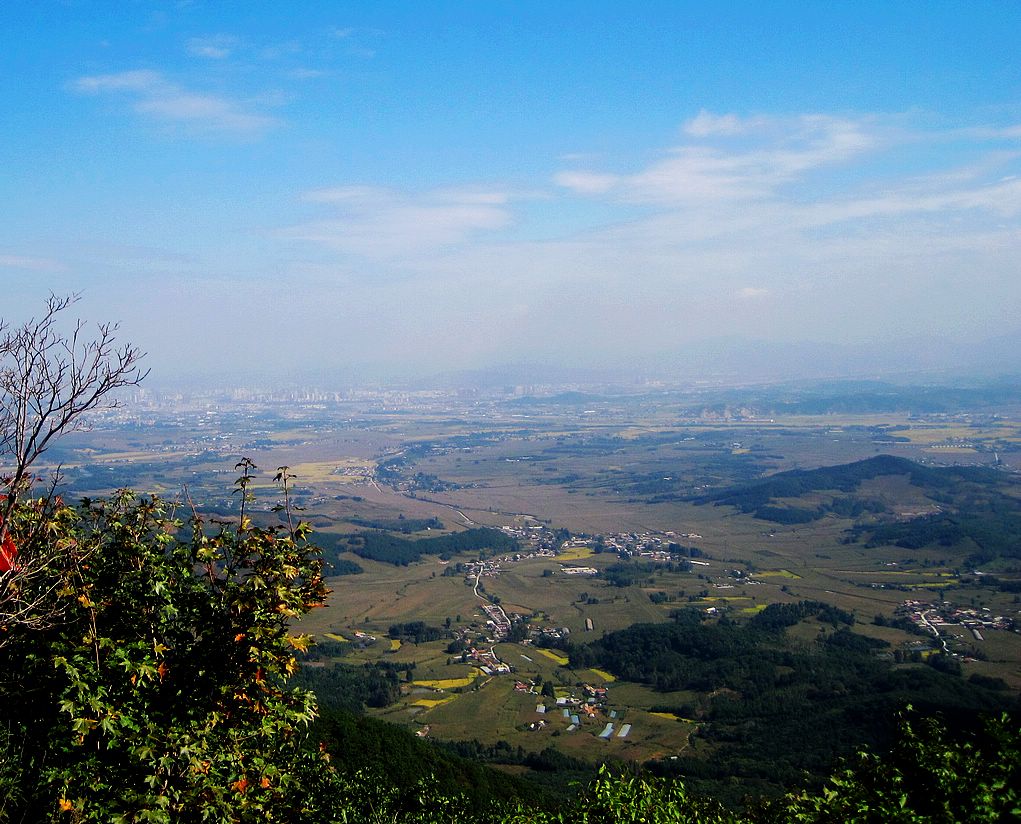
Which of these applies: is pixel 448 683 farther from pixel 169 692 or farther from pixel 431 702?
pixel 169 692

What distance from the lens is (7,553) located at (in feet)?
24.1

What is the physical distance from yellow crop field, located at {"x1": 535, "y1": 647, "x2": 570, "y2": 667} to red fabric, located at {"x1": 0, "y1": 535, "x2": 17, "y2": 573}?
36304 millimetres

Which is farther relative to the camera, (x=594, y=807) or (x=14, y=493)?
(x=594, y=807)

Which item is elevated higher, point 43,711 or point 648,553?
point 43,711

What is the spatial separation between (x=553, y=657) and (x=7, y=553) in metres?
37.5

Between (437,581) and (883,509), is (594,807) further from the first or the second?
(883,509)

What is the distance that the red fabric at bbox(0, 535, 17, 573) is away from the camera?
7.08m

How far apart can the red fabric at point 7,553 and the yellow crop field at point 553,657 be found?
36.3 m

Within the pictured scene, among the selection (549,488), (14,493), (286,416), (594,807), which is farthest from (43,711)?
(286,416)

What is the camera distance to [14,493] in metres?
6.32

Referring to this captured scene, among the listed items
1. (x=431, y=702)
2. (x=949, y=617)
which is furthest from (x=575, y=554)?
(x=431, y=702)

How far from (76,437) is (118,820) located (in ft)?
497

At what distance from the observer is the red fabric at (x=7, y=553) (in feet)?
23.2

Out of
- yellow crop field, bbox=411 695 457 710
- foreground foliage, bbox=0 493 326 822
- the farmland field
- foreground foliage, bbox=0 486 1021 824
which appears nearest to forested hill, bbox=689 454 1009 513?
the farmland field
